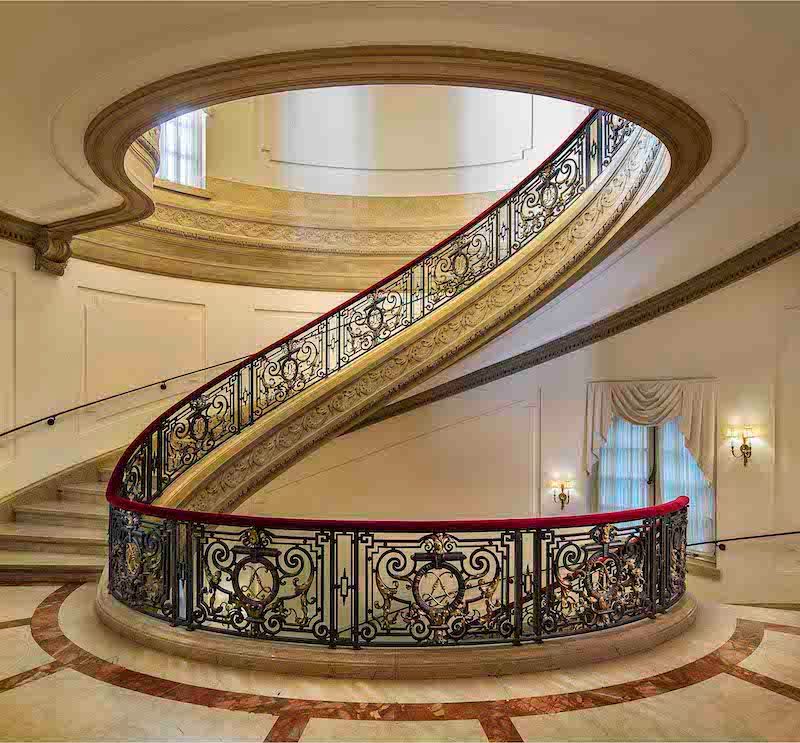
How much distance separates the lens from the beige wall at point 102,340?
606 cm

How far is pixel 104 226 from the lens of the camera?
20.0ft

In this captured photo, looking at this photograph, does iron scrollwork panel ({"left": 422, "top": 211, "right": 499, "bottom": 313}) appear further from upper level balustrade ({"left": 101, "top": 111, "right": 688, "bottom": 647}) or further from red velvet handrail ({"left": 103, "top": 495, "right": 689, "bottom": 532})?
red velvet handrail ({"left": 103, "top": 495, "right": 689, "bottom": 532})

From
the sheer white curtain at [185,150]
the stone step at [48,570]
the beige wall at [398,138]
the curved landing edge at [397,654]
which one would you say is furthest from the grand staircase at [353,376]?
the sheer white curtain at [185,150]

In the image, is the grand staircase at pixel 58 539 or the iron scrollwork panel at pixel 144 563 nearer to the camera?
the iron scrollwork panel at pixel 144 563

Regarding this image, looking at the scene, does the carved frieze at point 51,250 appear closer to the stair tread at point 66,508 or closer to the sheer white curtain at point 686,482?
the stair tread at point 66,508

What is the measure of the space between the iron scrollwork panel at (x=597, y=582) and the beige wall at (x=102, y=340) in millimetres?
5105

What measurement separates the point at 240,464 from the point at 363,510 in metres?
2.95

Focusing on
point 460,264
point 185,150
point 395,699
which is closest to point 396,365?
point 460,264

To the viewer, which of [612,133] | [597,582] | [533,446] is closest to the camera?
[597,582]

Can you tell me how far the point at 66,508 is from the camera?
5852mm

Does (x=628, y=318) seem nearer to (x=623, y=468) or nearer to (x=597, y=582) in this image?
(x=623, y=468)

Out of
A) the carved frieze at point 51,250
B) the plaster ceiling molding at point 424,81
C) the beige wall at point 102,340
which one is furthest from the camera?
the carved frieze at point 51,250

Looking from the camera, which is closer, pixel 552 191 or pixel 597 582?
pixel 597 582

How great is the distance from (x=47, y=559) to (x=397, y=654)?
335 centimetres
